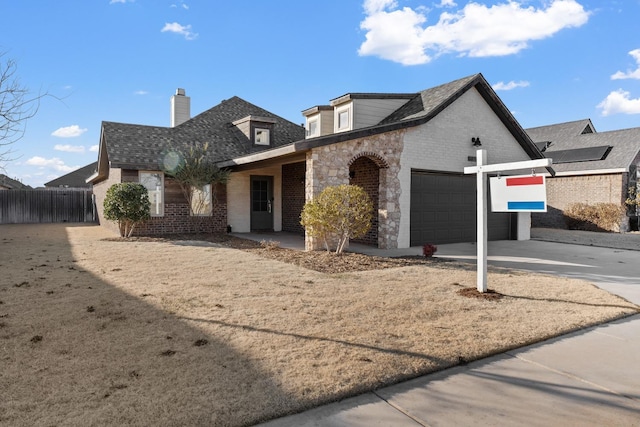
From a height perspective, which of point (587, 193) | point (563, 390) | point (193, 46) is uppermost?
point (193, 46)

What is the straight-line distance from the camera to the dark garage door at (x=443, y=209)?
39.8 feet

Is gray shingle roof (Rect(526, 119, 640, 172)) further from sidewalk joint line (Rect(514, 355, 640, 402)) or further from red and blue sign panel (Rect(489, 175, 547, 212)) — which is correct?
sidewalk joint line (Rect(514, 355, 640, 402))

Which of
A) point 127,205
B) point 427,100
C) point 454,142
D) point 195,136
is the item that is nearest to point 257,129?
point 195,136

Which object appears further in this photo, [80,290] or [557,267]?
[557,267]

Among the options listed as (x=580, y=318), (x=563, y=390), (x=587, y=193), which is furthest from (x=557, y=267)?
(x=587, y=193)

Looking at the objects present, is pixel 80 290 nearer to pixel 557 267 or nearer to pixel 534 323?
pixel 534 323

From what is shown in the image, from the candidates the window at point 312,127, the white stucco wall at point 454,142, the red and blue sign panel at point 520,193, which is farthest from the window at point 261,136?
the red and blue sign panel at point 520,193

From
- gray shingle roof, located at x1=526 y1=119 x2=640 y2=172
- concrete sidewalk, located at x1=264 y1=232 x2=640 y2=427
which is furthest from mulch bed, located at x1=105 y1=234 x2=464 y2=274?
gray shingle roof, located at x1=526 y1=119 x2=640 y2=172

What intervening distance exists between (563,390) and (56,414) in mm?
3738

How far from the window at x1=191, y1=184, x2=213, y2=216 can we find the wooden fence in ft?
40.7

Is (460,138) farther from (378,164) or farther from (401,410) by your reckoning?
(401,410)

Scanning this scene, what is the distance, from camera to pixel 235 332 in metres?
4.25

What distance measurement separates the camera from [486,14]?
31.8 feet

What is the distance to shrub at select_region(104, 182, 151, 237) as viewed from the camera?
12.5 meters
